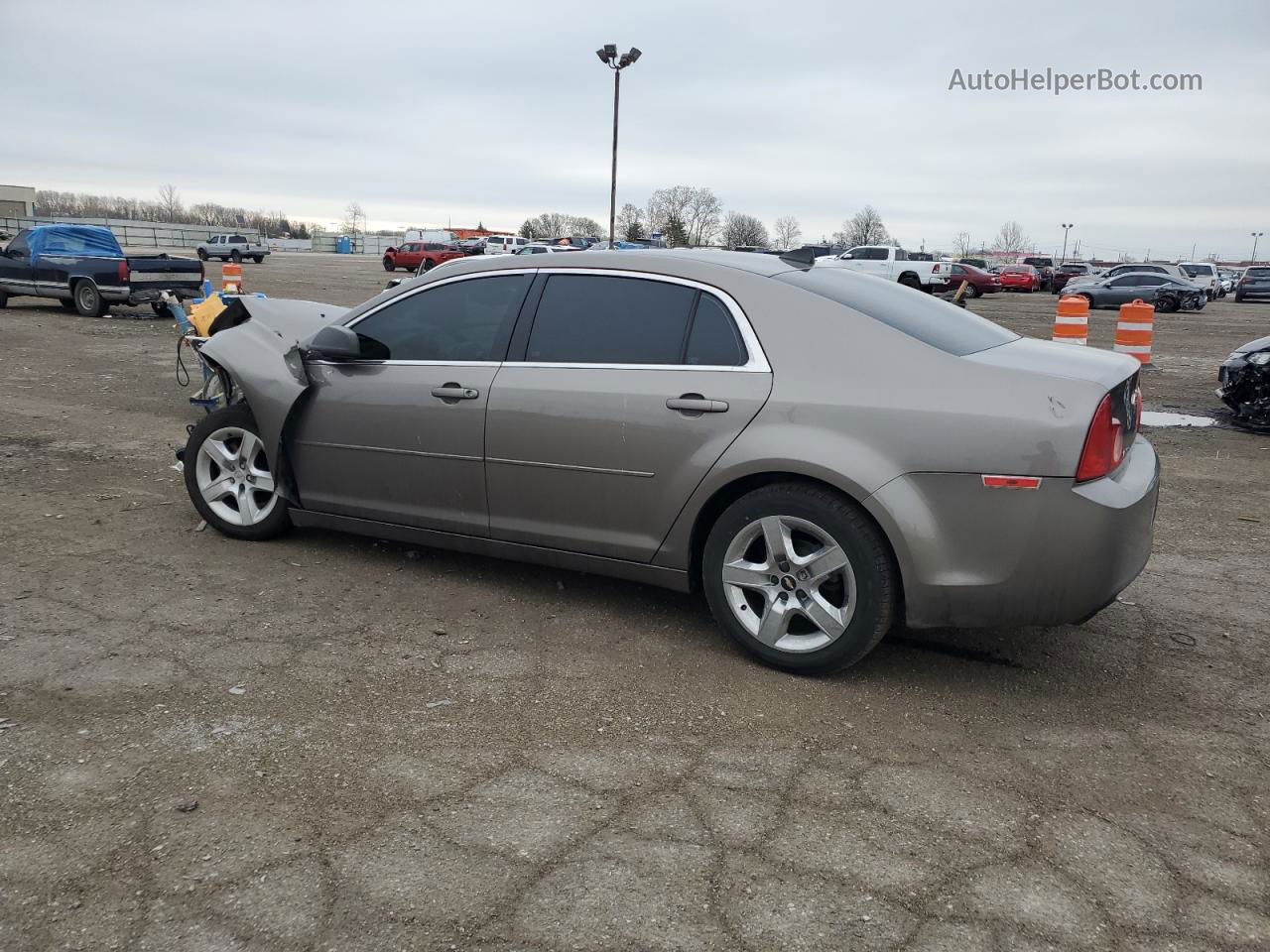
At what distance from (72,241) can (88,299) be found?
1663 mm

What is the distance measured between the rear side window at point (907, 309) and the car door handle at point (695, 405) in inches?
23.4

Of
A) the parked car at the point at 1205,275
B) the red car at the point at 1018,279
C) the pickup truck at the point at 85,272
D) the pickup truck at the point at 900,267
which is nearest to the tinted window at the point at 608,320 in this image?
the pickup truck at the point at 85,272

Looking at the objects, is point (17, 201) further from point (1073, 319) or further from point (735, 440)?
point (735, 440)

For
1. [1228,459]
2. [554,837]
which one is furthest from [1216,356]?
[554,837]

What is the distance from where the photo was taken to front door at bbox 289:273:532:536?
448 centimetres

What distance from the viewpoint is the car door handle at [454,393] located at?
443 centimetres

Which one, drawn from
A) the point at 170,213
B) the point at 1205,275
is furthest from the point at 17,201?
the point at 1205,275

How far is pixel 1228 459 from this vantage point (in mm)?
7980

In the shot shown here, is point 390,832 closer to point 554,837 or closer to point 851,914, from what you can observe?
point 554,837

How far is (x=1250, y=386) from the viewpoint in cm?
915

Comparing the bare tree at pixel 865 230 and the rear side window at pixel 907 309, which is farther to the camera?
the bare tree at pixel 865 230

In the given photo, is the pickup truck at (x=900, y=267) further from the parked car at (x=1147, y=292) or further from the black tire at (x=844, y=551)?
the black tire at (x=844, y=551)

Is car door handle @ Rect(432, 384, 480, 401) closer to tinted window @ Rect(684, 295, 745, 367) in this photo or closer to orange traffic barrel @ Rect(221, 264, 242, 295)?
tinted window @ Rect(684, 295, 745, 367)

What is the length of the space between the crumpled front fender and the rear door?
124cm
